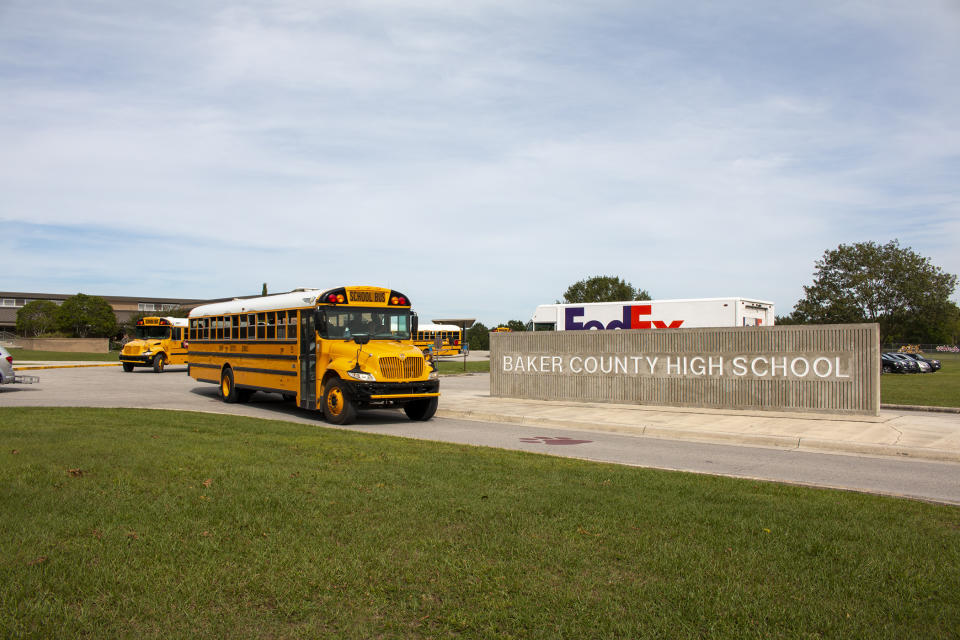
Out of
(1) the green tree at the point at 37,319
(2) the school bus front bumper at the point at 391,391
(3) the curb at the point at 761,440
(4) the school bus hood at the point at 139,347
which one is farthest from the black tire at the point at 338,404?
(1) the green tree at the point at 37,319

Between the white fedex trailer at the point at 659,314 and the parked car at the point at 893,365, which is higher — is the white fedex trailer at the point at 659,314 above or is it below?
above

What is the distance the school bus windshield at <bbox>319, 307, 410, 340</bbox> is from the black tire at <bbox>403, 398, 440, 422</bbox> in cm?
150

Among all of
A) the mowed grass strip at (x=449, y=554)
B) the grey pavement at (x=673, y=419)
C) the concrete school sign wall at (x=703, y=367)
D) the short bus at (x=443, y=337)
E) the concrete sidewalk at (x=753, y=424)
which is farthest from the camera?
the short bus at (x=443, y=337)

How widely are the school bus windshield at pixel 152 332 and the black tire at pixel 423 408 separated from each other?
79.5 ft

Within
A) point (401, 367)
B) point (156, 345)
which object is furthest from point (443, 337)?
point (401, 367)

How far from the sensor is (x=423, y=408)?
1569cm

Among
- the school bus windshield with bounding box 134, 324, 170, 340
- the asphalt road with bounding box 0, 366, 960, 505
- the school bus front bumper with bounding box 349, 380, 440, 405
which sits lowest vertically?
the asphalt road with bounding box 0, 366, 960, 505

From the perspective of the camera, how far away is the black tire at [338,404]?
14422mm

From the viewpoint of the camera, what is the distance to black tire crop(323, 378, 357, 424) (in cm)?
1442

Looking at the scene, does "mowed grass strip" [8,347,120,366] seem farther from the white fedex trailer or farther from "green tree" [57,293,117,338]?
the white fedex trailer

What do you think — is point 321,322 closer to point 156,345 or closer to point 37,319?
point 156,345

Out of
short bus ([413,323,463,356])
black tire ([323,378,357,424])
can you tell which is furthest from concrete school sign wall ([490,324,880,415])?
short bus ([413,323,463,356])

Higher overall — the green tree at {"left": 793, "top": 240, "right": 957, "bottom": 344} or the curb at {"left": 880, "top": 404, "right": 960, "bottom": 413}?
the green tree at {"left": 793, "top": 240, "right": 957, "bottom": 344}

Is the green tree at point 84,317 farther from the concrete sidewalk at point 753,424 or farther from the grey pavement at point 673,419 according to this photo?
the concrete sidewalk at point 753,424
